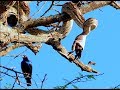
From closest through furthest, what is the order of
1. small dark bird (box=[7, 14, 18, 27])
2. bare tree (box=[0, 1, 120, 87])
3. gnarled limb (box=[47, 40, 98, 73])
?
bare tree (box=[0, 1, 120, 87])
gnarled limb (box=[47, 40, 98, 73])
small dark bird (box=[7, 14, 18, 27])

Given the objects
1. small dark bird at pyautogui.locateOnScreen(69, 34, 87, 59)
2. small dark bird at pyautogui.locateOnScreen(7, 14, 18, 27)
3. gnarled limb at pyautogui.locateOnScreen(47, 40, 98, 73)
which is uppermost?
small dark bird at pyautogui.locateOnScreen(7, 14, 18, 27)

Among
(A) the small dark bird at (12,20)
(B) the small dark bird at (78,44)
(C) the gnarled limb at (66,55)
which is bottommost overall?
(B) the small dark bird at (78,44)

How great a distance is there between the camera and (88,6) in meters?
7.86

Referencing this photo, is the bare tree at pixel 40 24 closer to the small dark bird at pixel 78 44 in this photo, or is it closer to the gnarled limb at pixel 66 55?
the gnarled limb at pixel 66 55

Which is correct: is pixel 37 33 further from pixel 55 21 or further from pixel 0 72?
pixel 0 72

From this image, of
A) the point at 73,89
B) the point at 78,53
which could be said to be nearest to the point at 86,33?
the point at 78,53

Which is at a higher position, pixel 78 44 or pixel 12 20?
pixel 12 20

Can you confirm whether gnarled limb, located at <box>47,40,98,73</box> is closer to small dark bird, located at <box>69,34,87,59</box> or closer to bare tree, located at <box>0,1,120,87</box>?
bare tree, located at <box>0,1,120,87</box>

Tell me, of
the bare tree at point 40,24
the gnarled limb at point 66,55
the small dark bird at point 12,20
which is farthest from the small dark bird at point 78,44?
the small dark bird at point 12,20

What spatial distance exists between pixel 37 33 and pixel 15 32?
80cm

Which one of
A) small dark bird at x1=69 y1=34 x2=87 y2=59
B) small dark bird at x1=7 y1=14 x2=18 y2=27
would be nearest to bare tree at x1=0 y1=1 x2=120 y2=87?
small dark bird at x1=7 y1=14 x2=18 y2=27

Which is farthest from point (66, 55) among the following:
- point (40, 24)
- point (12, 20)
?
point (12, 20)

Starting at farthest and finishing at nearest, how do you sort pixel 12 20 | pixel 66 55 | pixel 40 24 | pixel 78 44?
1. pixel 12 20
2. pixel 40 24
3. pixel 66 55
4. pixel 78 44

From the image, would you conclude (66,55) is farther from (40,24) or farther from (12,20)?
(12,20)
